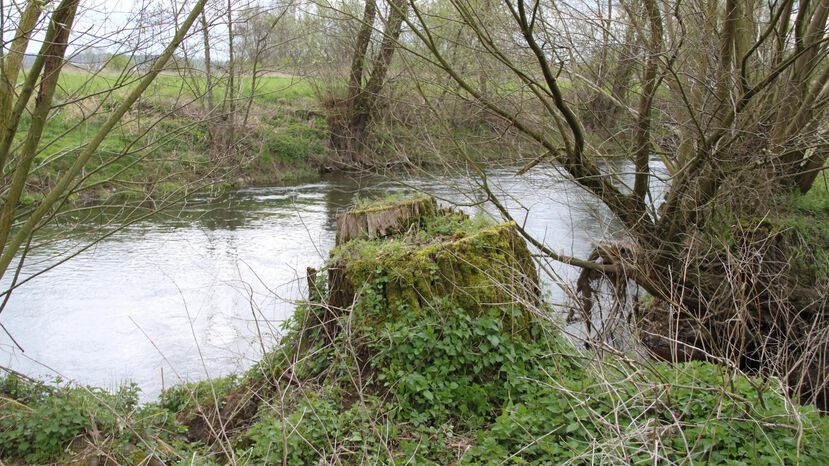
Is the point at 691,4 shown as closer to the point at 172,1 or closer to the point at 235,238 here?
the point at 172,1

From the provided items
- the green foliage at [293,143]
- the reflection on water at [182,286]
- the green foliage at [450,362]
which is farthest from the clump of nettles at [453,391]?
the green foliage at [293,143]

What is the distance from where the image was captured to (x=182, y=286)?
1094 cm

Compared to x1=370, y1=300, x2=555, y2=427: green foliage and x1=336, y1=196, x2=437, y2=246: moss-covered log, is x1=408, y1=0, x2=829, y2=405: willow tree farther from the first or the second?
x1=370, y1=300, x2=555, y2=427: green foliage

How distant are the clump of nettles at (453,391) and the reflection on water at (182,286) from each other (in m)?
1.00

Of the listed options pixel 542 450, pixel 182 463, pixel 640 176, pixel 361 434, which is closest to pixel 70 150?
pixel 182 463

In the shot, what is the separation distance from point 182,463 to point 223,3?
3.54 m

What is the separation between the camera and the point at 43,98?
5.00 m

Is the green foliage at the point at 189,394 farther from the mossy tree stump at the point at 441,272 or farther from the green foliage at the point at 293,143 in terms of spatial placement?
the green foliage at the point at 293,143

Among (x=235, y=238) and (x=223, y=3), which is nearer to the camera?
(x=223, y=3)

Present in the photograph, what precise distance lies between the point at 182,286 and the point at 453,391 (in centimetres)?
722

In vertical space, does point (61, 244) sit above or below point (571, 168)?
below

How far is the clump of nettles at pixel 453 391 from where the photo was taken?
3.86 meters

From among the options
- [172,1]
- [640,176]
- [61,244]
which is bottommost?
[61,244]

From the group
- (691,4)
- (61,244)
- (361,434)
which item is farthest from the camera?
(61,244)
